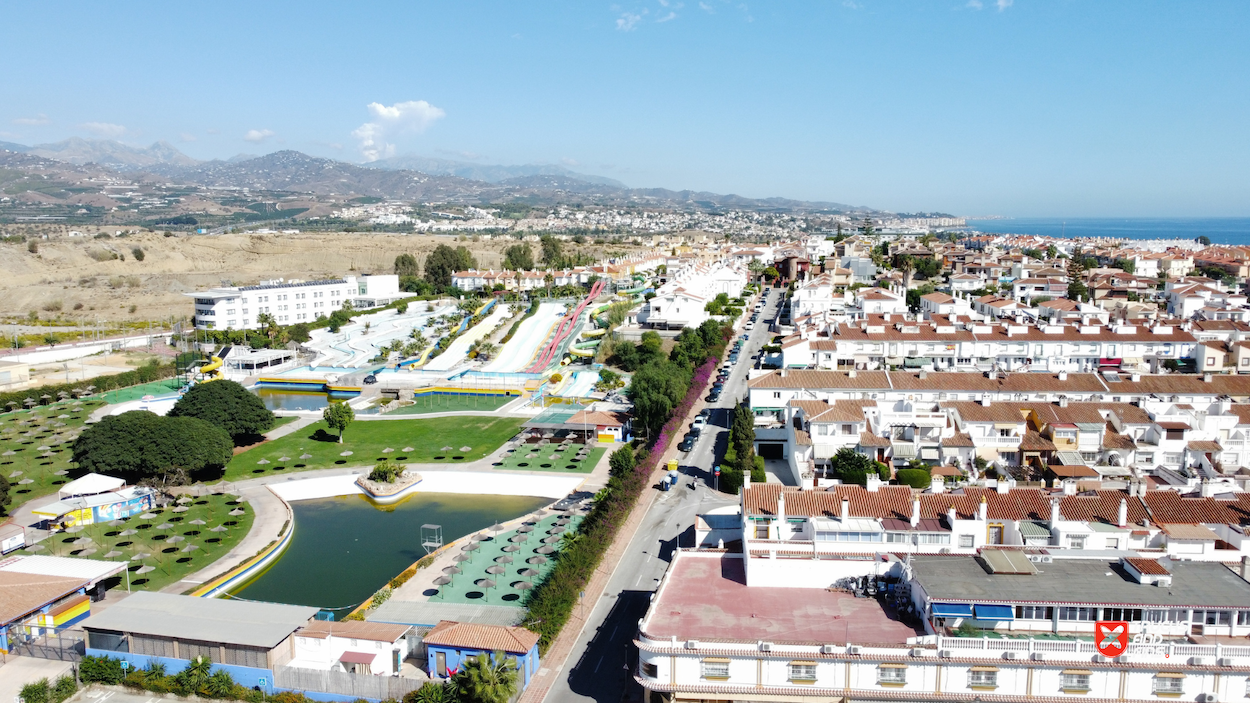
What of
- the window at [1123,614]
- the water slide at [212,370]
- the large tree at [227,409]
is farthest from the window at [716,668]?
the water slide at [212,370]

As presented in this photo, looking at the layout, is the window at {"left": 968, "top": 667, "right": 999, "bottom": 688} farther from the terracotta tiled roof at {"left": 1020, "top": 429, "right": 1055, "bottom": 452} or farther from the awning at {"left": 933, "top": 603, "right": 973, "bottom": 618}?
the terracotta tiled roof at {"left": 1020, "top": 429, "right": 1055, "bottom": 452}

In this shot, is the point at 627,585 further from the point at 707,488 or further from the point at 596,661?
the point at 707,488

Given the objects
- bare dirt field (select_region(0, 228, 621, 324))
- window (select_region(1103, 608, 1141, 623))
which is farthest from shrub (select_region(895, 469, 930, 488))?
bare dirt field (select_region(0, 228, 621, 324))

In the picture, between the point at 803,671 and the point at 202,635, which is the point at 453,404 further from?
the point at 803,671

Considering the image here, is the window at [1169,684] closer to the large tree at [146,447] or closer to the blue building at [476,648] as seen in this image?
the blue building at [476,648]

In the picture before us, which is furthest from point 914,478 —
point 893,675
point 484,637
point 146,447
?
point 146,447

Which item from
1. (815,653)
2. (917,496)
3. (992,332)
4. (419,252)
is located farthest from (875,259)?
(815,653)
